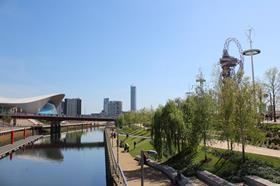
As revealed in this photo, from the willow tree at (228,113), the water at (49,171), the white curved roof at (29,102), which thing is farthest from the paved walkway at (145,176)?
the white curved roof at (29,102)

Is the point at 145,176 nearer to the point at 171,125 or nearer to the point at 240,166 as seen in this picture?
the point at 171,125

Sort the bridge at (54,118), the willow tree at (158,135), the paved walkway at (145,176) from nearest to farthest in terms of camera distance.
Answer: the paved walkway at (145,176), the willow tree at (158,135), the bridge at (54,118)

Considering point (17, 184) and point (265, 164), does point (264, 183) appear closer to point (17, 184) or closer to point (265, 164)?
point (265, 164)

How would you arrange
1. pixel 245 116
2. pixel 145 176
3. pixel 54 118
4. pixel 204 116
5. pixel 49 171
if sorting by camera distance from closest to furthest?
1. pixel 245 116
2. pixel 145 176
3. pixel 204 116
4. pixel 49 171
5. pixel 54 118

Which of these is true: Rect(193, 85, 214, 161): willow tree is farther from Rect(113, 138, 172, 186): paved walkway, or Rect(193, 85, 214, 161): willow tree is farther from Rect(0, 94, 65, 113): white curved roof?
Rect(0, 94, 65, 113): white curved roof

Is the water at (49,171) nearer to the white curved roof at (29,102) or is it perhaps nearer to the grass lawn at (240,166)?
the grass lawn at (240,166)

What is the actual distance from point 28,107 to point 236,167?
526ft

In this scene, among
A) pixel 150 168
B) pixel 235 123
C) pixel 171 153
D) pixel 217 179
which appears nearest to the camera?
pixel 217 179

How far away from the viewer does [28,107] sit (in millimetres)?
170500

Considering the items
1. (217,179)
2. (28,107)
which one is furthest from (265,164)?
(28,107)

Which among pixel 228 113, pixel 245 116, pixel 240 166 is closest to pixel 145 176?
pixel 240 166

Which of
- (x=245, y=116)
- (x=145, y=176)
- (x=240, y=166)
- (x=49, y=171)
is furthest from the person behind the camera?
(x=49, y=171)

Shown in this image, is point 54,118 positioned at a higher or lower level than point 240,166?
higher

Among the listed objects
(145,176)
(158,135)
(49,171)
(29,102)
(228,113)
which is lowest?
(49,171)
